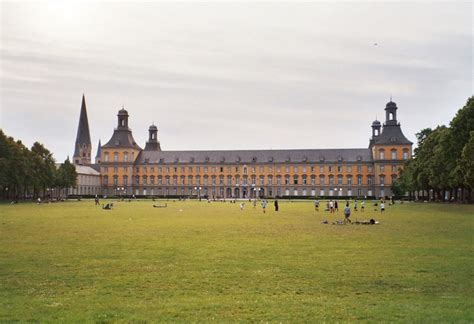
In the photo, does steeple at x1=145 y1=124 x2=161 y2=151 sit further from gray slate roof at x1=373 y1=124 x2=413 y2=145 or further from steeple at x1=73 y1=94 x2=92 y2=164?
gray slate roof at x1=373 y1=124 x2=413 y2=145

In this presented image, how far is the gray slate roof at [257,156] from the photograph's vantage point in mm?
128000

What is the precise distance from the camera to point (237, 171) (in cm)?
13150

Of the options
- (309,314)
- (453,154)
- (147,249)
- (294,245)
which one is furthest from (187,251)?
(453,154)

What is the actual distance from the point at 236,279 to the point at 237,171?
119m

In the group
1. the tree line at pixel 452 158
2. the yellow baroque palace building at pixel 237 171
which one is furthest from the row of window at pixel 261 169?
the tree line at pixel 452 158

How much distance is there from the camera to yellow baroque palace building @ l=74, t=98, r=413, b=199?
126375 millimetres

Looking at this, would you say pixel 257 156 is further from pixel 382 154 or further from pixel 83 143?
pixel 83 143

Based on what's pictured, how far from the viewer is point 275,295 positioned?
10.9 meters

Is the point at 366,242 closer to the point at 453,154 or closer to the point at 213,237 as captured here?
the point at 213,237

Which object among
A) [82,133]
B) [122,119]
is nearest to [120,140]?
[122,119]

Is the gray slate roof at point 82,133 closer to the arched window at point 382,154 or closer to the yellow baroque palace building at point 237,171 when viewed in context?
the yellow baroque palace building at point 237,171

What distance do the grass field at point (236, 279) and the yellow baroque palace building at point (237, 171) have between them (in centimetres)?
10627

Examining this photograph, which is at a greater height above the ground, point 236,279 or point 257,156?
point 257,156

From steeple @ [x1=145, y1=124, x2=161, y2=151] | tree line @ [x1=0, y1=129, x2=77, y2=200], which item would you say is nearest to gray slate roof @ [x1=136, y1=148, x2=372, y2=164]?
steeple @ [x1=145, y1=124, x2=161, y2=151]
